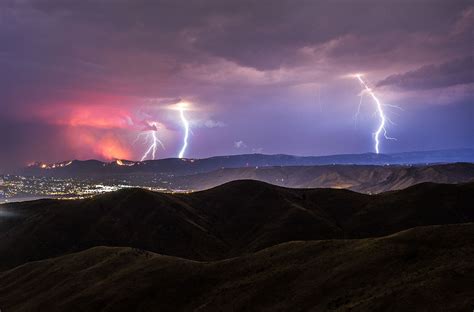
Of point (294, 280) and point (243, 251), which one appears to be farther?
point (243, 251)

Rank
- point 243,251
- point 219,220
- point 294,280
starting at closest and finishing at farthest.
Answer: point 294,280 → point 243,251 → point 219,220

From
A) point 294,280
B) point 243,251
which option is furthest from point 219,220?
point 294,280

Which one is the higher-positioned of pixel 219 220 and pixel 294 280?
pixel 294 280

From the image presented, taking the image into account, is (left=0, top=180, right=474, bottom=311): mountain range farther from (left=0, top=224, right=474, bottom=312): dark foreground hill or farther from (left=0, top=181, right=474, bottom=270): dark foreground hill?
(left=0, top=181, right=474, bottom=270): dark foreground hill

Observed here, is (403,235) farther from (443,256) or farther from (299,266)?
(299,266)

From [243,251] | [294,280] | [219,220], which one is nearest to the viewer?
[294,280]

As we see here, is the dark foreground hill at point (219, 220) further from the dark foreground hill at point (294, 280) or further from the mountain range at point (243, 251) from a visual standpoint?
the dark foreground hill at point (294, 280)

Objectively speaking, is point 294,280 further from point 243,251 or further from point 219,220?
point 219,220
